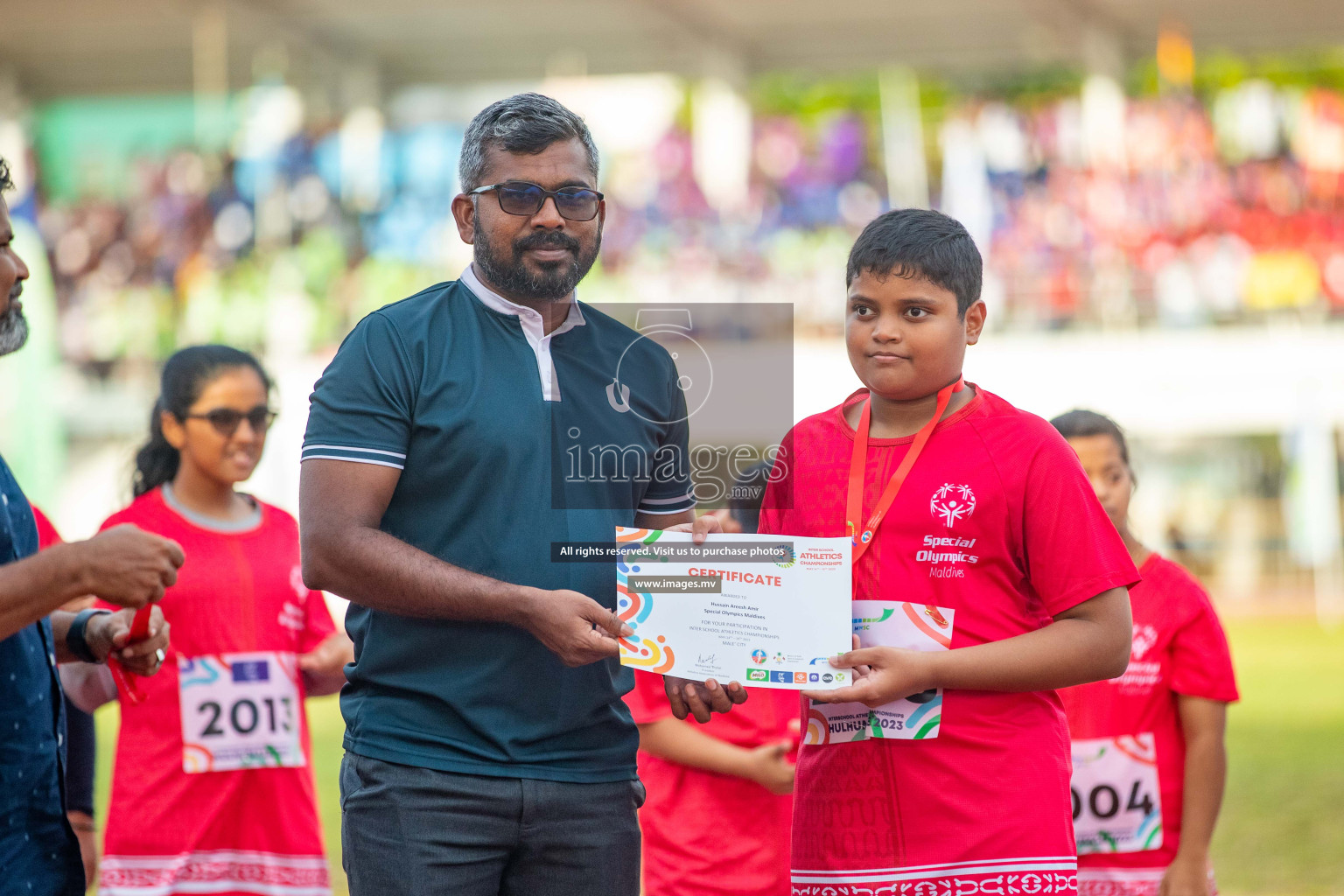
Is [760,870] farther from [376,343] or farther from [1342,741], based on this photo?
[1342,741]

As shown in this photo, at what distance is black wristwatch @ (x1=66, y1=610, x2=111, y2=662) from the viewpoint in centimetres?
290

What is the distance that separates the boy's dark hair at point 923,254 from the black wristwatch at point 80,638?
170 cm

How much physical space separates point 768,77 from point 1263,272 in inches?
366

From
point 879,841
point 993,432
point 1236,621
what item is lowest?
point 1236,621

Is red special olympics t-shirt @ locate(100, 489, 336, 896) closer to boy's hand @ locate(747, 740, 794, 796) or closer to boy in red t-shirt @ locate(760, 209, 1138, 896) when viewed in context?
boy's hand @ locate(747, 740, 794, 796)

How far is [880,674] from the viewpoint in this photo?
243 cm

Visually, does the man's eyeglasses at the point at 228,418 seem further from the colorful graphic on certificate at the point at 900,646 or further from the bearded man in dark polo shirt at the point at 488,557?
Result: the colorful graphic on certificate at the point at 900,646

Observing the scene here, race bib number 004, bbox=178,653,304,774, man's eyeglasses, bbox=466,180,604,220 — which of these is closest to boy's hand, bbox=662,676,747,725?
man's eyeglasses, bbox=466,180,604,220

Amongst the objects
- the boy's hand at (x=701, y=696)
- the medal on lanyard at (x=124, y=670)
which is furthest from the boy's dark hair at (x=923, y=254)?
the medal on lanyard at (x=124, y=670)

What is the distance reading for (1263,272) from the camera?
69.0 ft

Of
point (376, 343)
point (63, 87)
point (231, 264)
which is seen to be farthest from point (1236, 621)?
point (63, 87)

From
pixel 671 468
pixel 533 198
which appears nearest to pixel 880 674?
pixel 671 468

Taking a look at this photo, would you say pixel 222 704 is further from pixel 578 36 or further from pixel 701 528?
pixel 578 36

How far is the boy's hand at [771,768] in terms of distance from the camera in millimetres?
3387
